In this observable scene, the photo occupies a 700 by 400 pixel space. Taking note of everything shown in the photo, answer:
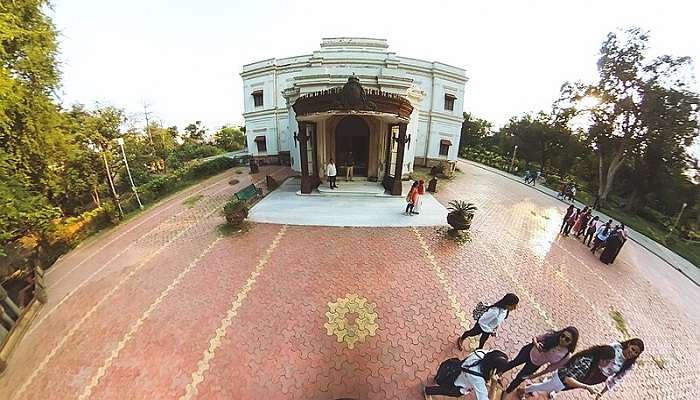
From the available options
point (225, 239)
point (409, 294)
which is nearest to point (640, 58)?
point (409, 294)

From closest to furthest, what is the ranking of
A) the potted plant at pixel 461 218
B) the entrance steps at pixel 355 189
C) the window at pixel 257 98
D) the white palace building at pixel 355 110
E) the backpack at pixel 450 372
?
the backpack at pixel 450 372
the potted plant at pixel 461 218
the white palace building at pixel 355 110
the entrance steps at pixel 355 189
the window at pixel 257 98

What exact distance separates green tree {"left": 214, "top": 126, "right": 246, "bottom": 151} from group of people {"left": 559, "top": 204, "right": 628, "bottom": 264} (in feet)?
131

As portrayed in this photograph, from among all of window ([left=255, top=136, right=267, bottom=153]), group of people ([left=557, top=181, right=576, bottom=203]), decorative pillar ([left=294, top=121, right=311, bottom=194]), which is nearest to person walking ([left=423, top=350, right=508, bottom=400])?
decorative pillar ([left=294, top=121, right=311, bottom=194])

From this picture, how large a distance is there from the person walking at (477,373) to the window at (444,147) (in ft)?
69.7

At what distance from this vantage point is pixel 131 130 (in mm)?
22172

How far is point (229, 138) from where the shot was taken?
3912 centimetres

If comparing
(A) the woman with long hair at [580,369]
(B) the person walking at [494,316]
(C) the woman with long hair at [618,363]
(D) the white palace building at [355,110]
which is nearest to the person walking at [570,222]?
→ (D) the white palace building at [355,110]

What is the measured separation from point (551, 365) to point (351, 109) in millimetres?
10853

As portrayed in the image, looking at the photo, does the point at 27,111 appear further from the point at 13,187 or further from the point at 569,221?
the point at 569,221

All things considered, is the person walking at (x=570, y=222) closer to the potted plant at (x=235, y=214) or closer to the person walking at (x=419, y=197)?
the person walking at (x=419, y=197)

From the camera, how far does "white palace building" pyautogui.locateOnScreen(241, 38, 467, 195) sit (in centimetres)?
1267

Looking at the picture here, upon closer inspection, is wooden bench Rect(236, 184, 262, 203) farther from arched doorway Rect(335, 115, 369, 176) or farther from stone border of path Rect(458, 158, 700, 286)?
stone border of path Rect(458, 158, 700, 286)

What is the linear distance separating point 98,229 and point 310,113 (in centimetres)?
1193

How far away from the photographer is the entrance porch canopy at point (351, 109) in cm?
1178
